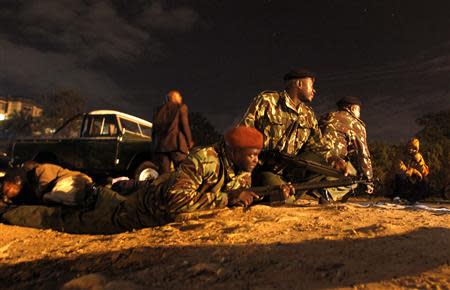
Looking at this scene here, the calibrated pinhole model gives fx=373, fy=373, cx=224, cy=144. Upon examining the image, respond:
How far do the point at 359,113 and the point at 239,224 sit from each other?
3.18m

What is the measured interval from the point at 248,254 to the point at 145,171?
18.5 feet

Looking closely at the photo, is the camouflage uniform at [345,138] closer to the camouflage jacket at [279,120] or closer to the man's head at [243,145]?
the camouflage jacket at [279,120]

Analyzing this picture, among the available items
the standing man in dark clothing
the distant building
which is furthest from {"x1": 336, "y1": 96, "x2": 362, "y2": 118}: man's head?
the distant building

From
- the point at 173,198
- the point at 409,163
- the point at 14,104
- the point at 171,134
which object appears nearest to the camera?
the point at 173,198

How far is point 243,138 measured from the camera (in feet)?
10.6

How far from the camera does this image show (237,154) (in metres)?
3.29

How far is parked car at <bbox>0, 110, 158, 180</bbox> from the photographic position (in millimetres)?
7715

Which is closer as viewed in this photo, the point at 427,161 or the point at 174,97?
the point at 174,97

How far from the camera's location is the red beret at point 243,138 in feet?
10.6

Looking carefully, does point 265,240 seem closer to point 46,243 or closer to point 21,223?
point 46,243

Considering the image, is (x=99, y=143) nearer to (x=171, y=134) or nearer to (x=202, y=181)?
(x=171, y=134)

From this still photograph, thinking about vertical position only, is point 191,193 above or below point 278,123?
below

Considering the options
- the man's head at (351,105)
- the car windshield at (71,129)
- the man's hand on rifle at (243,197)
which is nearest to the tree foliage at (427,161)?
the man's head at (351,105)

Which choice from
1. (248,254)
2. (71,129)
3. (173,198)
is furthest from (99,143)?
(248,254)
